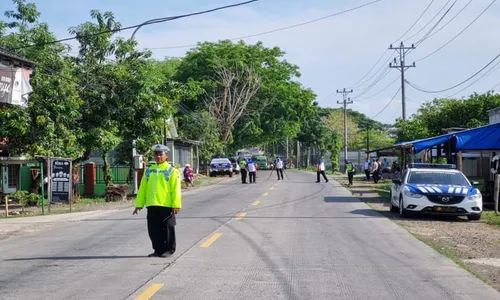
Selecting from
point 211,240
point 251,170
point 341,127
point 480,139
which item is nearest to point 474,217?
point 480,139

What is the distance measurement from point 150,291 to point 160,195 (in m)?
2.55

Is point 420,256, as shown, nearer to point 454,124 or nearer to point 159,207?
point 159,207

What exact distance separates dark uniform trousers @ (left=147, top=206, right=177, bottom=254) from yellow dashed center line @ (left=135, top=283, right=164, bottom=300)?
2.09 metres

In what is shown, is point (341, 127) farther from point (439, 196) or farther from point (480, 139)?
point (439, 196)

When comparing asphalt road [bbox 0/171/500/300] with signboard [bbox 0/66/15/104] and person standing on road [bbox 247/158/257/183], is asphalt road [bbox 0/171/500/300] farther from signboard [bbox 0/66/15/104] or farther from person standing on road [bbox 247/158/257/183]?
person standing on road [bbox 247/158/257/183]

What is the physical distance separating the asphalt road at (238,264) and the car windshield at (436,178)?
9.36ft

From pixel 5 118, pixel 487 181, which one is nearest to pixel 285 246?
pixel 5 118

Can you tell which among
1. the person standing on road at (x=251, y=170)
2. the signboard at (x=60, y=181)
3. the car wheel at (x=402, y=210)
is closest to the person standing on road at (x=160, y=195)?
the car wheel at (x=402, y=210)

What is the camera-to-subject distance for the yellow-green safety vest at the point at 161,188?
10359 mm

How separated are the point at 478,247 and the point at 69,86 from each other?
17826mm

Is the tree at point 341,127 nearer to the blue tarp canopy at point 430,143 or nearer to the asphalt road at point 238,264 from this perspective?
the blue tarp canopy at point 430,143

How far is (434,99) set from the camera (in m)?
54.7

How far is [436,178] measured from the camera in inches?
762

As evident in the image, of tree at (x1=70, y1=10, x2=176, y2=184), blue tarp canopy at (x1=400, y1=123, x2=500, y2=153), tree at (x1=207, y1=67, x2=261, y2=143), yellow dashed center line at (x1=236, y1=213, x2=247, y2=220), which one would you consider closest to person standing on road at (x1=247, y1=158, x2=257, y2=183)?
tree at (x1=70, y1=10, x2=176, y2=184)
